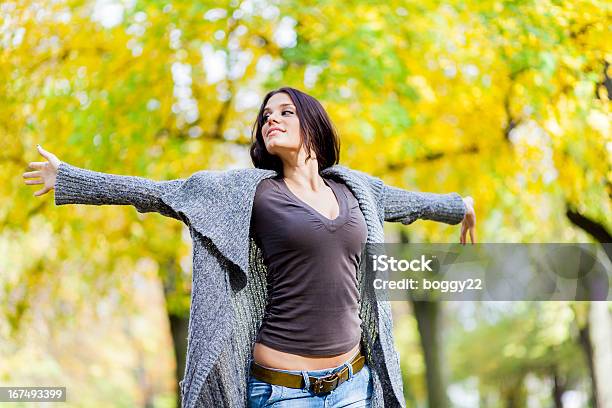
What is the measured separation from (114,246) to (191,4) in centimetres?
274

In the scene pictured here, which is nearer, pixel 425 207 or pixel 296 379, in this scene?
pixel 296 379

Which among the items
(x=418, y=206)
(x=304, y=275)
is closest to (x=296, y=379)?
(x=304, y=275)

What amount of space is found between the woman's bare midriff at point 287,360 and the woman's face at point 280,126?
73cm

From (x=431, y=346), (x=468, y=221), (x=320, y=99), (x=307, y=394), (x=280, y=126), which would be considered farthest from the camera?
(x=431, y=346)

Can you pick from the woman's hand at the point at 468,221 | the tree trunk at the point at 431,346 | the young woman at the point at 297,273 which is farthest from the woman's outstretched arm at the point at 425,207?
the tree trunk at the point at 431,346

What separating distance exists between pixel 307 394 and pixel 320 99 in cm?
312

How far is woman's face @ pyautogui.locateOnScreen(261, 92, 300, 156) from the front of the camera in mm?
2609

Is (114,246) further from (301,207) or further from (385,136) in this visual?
(301,207)

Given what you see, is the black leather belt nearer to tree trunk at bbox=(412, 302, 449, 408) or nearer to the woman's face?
the woman's face

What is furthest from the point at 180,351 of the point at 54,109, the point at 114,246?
the point at 54,109

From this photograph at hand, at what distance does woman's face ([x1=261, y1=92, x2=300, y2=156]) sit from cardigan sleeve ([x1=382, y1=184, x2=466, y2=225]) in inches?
19.2

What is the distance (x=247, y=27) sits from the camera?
5.34 m

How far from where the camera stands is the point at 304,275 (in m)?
2.38

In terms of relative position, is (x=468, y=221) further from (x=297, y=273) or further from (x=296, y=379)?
(x=296, y=379)
